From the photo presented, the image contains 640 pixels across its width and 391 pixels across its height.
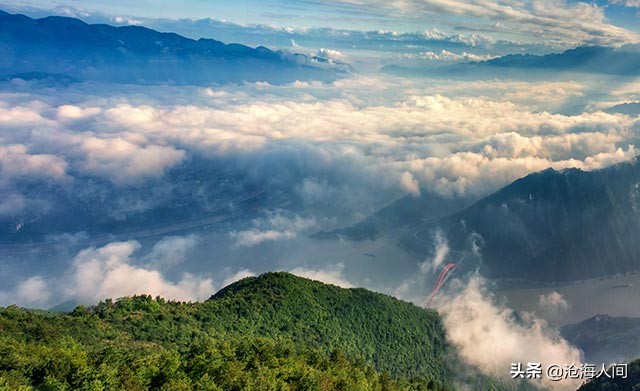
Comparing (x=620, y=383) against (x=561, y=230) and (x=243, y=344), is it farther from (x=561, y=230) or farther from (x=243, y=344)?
(x=561, y=230)

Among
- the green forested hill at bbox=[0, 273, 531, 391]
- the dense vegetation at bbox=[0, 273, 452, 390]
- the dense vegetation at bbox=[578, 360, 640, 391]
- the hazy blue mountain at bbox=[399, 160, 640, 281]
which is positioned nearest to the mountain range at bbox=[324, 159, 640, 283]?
the hazy blue mountain at bbox=[399, 160, 640, 281]

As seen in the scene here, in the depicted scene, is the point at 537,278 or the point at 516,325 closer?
the point at 516,325

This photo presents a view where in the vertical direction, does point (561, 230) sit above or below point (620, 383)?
below

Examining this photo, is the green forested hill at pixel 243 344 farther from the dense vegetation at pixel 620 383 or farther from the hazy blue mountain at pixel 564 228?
the hazy blue mountain at pixel 564 228

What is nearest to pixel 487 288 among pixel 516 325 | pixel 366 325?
pixel 516 325

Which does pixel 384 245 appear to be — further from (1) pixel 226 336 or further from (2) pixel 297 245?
(1) pixel 226 336

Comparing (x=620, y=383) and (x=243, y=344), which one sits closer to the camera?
(x=243, y=344)

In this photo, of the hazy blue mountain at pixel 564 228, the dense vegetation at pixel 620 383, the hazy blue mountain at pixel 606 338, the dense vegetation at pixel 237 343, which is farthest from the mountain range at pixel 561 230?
the dense vegetation at pixel 620 383

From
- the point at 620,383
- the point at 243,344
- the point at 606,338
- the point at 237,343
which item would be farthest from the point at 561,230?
the point at 243,344
